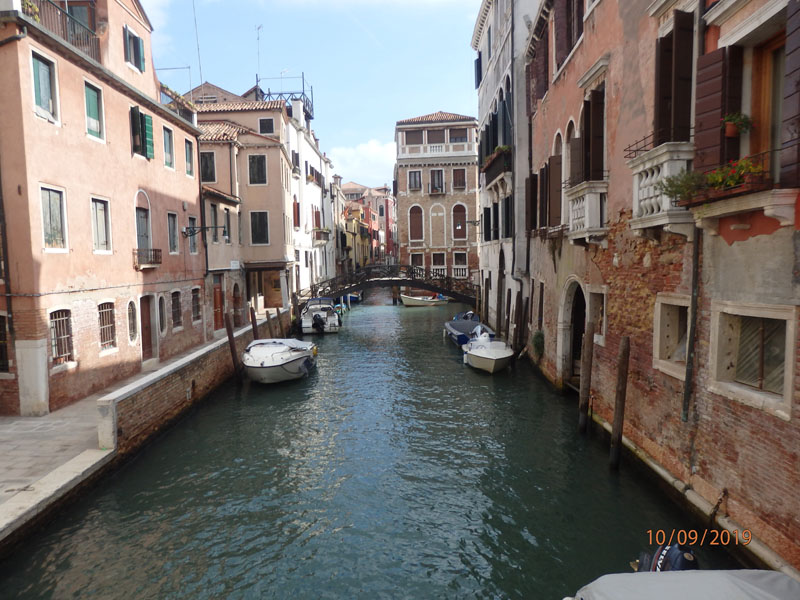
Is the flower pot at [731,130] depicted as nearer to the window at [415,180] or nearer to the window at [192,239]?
the window at [192,239]

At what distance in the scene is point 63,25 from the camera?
32.8 feet

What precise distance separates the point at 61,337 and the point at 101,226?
2679 mm

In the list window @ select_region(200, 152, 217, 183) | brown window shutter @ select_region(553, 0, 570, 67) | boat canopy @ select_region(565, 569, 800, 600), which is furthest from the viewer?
window @ select_region(200, 152, 217, 183)

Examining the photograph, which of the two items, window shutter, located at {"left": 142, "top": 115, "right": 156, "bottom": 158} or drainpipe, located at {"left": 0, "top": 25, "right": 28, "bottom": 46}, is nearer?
drainpipe, located at {"left": 0, "top": 25, "right": 28, "bottom": 46}

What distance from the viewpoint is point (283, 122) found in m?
25.7

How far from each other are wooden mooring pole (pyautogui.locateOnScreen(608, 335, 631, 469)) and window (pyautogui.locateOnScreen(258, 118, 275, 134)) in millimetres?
21348

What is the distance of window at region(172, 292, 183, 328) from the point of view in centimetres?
1472

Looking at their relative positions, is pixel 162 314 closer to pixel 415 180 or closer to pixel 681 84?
pixel 681 84

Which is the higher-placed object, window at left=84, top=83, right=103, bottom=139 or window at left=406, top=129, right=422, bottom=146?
window at left=406, top=129, right=422, bottom=146

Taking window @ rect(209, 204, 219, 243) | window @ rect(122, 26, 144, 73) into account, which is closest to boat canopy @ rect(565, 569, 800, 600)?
window @ rect(122, 26, 144, 73)

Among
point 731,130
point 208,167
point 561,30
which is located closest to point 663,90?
point 731,130

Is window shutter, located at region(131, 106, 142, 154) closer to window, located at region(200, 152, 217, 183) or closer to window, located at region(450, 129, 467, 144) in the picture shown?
window, located at region(200, 152, 217, 183)

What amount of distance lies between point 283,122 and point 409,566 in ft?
76.4

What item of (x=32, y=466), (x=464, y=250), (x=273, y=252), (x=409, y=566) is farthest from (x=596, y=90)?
(x=464, y=250)
